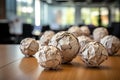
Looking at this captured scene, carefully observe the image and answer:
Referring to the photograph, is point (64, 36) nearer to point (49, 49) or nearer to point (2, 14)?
point (49, 49)

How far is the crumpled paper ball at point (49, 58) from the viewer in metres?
0.85

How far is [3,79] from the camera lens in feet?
2.42

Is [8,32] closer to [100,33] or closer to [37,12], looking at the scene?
[100,33]

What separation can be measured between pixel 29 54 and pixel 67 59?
0.23 meters

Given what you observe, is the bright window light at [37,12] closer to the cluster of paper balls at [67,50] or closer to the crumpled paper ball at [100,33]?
the crumpled paper ball at [100,33]

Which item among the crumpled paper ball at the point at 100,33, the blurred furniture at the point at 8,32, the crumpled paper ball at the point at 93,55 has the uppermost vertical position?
the crumpled paper ball at the point at 100,33

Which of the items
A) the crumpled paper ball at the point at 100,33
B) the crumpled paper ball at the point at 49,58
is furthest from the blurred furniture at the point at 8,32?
the crumpled paper ball at the point at 49,58

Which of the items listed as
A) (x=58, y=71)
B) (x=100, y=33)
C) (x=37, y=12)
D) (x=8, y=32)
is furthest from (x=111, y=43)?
(x=37, y=12)

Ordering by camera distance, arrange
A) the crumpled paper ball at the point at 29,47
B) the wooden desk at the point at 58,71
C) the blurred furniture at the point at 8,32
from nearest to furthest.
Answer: the wooden desk at the point at 58,71 → the crumpled paper ball at the point at 29,47 → the blurred furniture at the point at 8,32

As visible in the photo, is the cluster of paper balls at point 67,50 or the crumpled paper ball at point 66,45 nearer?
the cluster of paper balls at point 67,50

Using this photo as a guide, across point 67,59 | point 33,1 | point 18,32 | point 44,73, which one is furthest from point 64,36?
point 33,1

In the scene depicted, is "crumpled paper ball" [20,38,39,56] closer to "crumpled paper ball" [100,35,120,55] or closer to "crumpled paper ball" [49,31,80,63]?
"crumpled paper ball" [49,31,80,63]

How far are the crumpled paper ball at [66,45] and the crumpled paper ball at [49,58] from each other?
0.09m

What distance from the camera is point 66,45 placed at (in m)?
0.96
